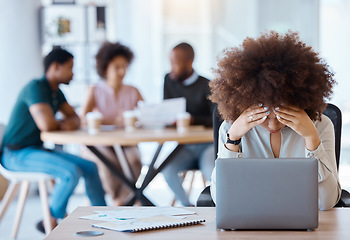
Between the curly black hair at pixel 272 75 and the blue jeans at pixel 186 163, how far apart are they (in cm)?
198

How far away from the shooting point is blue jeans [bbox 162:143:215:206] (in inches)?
145

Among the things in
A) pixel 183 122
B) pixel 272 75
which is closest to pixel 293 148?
pixel 272 75

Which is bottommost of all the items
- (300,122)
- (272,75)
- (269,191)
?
(269,191)

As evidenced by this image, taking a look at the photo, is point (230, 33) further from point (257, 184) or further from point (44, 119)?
point (257, 184)

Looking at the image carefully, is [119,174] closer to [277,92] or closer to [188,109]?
[188,109]

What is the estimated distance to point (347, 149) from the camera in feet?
17.9

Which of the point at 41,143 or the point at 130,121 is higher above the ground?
the point at 130,121

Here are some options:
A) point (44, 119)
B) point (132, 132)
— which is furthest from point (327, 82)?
point (44, 119)

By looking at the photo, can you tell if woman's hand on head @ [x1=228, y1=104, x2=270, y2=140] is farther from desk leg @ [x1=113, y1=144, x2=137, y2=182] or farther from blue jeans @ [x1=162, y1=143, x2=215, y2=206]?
desk leg @ [x1=113, y1=144, x2=137, y2=182]

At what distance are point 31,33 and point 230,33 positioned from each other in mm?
1850

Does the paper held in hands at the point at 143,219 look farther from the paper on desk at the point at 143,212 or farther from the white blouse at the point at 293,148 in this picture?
the white blouse at the point at 293,148

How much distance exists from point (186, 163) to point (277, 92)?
2232 millimetres

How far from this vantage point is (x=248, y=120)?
172 cm

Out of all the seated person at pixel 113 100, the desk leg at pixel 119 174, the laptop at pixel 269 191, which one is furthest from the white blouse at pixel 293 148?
the seated person at pixel 113 100
